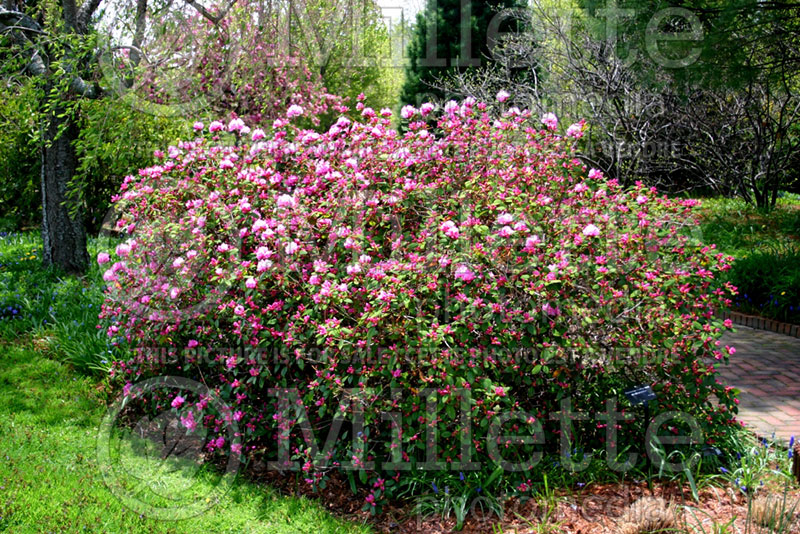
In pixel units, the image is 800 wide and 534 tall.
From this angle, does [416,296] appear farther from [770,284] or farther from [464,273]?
[770,284]

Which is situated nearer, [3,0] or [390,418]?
[390,418]

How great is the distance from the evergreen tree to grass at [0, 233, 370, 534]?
13.2m

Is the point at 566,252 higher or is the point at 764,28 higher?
the point at 764,28

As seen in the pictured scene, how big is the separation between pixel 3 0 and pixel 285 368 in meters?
6.86

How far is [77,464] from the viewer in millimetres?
3580

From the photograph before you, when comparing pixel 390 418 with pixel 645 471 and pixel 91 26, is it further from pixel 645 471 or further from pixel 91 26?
pixel 91 26

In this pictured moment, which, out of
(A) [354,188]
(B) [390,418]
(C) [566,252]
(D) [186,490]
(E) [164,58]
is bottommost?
(D) [186,490]

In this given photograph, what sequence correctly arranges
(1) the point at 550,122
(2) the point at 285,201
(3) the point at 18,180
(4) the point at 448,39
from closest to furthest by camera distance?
(2) the point at 285,201
(1) the point at 550,122
(3) the point at 18,180
(4) the point at 448,39

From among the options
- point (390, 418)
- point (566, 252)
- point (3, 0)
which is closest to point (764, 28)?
point (566, 252)

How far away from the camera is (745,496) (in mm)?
3127

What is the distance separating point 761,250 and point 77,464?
7.46 metres

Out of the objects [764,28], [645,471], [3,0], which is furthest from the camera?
[3,0]

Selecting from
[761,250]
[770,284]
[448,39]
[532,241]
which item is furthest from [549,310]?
[448,39]

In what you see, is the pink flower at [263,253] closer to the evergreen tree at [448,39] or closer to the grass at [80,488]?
the grass at [80,488]
